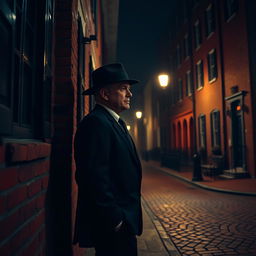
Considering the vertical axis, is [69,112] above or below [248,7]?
below

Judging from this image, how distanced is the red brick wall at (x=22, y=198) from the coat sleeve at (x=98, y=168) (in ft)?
1.05

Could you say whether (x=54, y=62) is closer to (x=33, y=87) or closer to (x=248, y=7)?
(x=33, y=87)

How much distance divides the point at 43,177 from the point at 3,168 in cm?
90

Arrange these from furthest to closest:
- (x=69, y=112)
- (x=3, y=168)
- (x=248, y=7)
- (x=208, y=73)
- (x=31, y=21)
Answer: (x=208, y=73)
(x=248, y=7)
(x=69, y=112)
(x=31, y=21)
(x=3, y=168)

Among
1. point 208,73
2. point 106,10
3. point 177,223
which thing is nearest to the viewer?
point 177,223

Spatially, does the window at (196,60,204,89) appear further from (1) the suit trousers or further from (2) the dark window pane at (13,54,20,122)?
(2) the dark window pane at (13,54,20,122)

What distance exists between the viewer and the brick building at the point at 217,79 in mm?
12440

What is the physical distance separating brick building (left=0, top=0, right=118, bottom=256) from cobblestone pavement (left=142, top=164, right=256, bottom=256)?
241 centimetres

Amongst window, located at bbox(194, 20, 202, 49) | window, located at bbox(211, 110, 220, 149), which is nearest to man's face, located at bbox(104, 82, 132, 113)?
window, located at bbox(211, 110, 220, 149)

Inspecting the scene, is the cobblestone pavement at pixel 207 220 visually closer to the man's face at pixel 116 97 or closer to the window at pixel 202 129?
the man's face at pixel 116 97

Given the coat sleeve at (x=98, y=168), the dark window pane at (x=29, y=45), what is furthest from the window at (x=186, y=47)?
the coat sleeve at (x=98, y=168)

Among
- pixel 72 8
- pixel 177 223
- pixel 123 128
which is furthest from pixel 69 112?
pixel 177 223

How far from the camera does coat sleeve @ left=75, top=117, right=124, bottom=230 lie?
1.78m

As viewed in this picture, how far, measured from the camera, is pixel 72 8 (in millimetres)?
3020
